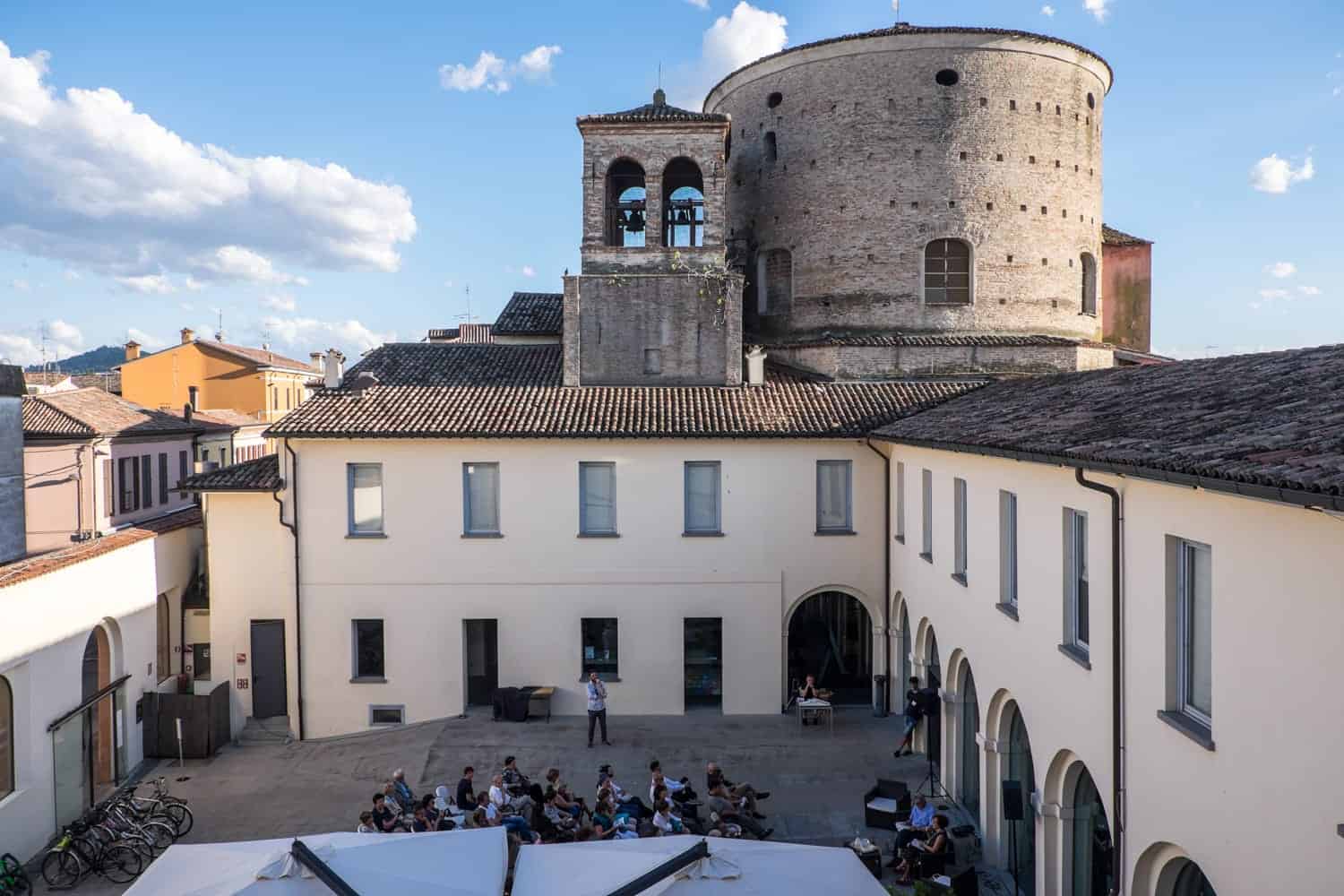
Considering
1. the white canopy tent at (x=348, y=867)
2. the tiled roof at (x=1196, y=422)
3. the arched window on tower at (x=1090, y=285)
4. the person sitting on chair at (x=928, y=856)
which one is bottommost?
the person sitting on chair at (x=928, y=856)

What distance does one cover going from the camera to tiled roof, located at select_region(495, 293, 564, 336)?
26.4 meters

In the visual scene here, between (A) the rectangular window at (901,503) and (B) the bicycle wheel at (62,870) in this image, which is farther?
(A) the rectangular window at (901,503)

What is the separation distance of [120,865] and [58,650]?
3342 mm

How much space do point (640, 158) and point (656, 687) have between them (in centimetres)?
1247

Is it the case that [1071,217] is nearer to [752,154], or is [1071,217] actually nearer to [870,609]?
[752,154]

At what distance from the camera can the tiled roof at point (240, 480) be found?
19.1 metres

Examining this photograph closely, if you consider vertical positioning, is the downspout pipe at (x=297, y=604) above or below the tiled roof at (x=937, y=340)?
below

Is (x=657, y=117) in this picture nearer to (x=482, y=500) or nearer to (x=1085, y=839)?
(x=482, y=500)

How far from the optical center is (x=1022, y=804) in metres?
11.6

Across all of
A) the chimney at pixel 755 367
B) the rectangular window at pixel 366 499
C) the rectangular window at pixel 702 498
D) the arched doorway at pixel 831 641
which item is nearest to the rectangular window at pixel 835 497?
the rectangular window at pixel 702 498

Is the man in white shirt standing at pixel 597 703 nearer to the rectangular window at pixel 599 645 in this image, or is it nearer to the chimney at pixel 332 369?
the rectangular window at pixel 599 645

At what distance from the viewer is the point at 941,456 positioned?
1513 cm

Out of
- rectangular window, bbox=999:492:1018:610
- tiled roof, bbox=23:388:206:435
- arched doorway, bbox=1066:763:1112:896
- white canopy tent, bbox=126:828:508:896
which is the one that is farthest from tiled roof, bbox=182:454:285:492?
arched doorway, bbox=1066:763:1112:896

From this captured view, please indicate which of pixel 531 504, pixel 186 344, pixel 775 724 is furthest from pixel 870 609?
pixel 186 344
